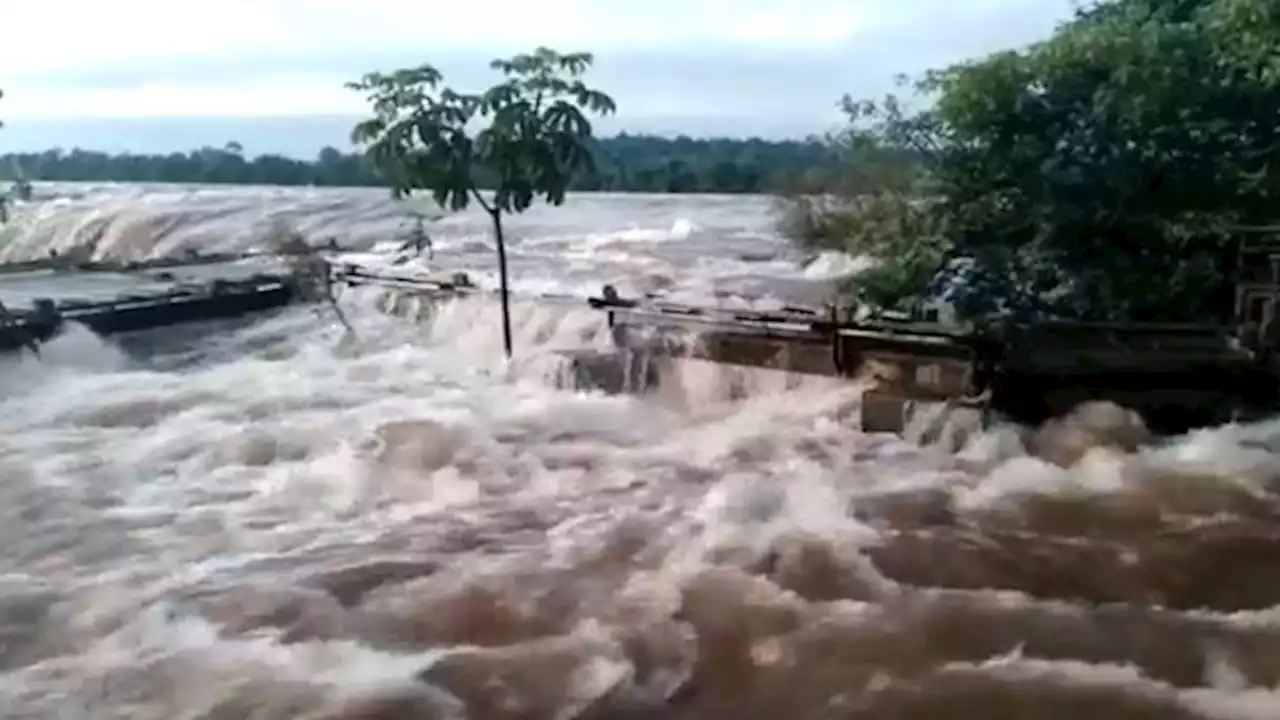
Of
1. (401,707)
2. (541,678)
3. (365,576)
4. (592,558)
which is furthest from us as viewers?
(592,558)

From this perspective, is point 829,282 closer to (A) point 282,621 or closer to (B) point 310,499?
(B) point 310,499

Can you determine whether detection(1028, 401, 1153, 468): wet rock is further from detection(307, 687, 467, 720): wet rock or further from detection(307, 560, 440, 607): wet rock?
detection(307, 687, 467, 720): wet rock

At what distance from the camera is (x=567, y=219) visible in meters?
23.3

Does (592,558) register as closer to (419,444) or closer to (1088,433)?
(419,444)

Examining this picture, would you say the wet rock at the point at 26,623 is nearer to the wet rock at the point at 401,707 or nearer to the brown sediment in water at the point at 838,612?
the brown sediment in water at the point at 838,612

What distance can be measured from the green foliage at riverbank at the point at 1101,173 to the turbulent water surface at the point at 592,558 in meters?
1.38

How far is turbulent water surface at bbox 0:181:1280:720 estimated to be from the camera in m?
4.24

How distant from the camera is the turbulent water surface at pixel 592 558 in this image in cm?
424

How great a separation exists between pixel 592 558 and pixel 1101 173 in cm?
460

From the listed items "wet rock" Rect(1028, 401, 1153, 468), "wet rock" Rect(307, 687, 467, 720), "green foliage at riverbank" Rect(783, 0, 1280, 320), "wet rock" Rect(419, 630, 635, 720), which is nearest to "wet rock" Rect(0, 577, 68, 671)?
"wet rock" Rect(307, 687, 467, 720)

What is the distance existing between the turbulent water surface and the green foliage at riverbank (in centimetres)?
138

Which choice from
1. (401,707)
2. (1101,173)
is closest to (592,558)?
(401,707)

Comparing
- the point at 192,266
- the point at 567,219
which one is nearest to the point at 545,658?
the point at 192,266

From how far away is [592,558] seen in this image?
5594mm
